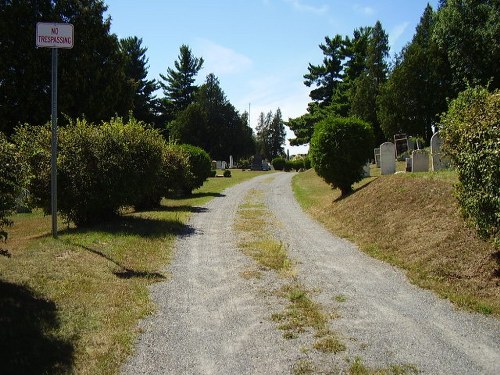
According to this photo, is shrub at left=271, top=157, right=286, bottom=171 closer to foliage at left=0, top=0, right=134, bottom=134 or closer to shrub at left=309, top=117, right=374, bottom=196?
foliage at left=0, top=0, right=134, bottom=134

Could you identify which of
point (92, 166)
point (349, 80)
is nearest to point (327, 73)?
point (349, 80)

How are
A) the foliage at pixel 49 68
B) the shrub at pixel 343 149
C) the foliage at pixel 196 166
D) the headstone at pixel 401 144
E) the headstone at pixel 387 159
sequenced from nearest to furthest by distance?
1. the shrub at pixel 343 149
2. the headstone at pixel 387 159
3. the foliage at pixel 196 166
4. the foliage at pixel 49 68
5. the headstone at pixel 401 144

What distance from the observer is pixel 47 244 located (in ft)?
32.7

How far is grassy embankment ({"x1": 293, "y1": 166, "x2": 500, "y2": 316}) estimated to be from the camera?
22.9ft

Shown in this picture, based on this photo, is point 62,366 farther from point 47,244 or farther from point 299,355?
point 47,244

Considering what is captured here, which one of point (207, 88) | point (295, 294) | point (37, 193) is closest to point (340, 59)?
point (207, 88)

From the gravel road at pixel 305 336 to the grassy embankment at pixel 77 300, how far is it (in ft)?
1.07

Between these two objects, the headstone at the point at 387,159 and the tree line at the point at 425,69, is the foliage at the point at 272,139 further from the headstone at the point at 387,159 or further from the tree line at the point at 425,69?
the headstone at the point at 387,159

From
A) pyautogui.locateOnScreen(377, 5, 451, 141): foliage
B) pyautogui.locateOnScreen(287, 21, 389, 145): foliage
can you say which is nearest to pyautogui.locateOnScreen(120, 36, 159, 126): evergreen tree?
pyautogui.locateOnScreen(287, 21, 389, 145): foliage

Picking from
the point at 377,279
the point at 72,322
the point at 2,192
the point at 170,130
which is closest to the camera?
the point at 72,322

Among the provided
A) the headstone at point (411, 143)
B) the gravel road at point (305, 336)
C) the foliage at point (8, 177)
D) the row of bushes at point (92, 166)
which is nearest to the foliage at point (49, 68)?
the row of bushes at point (92, 166)

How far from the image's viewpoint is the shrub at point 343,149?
1823 cm

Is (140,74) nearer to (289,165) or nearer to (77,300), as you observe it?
(289,165)

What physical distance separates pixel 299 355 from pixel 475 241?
16.3 feet
